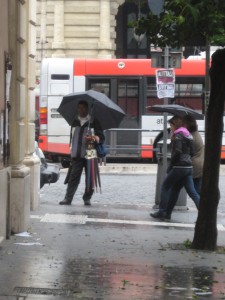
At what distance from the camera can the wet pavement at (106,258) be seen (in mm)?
Result: 7578

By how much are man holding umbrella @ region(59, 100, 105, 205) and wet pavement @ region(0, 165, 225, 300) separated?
0.37m

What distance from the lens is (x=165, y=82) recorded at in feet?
49.9

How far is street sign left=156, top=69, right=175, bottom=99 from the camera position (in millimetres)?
15164

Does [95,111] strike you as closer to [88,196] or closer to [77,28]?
[88,196]

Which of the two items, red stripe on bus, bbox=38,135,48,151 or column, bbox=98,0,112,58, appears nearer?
red stripe on bus, bbox=38,135,48,151

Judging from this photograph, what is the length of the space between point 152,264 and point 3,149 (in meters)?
2.36

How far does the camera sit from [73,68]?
2611 centimetres

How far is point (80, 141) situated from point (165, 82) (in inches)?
86.3

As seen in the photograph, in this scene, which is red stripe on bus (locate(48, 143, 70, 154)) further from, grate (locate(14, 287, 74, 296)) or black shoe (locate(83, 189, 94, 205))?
grate (locate(14, 287, 74, 296))

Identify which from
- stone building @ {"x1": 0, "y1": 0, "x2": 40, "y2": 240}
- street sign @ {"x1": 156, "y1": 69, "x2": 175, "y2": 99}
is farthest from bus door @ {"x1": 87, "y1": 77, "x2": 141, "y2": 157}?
stone building @ {"x1": 0, "y1": 0, "x2": 40, "y2": 240}

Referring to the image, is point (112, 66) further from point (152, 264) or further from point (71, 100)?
point (152, 264)

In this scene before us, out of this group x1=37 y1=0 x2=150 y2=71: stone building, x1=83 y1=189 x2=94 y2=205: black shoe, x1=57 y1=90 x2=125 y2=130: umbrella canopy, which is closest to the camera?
x1=83 y1=189 x2=94 y2=205: black shoe

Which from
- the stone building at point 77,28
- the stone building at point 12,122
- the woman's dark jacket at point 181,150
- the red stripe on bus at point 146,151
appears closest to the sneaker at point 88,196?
the woman's dark jacket at point 181,150

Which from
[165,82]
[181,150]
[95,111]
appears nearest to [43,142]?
[95,111]
